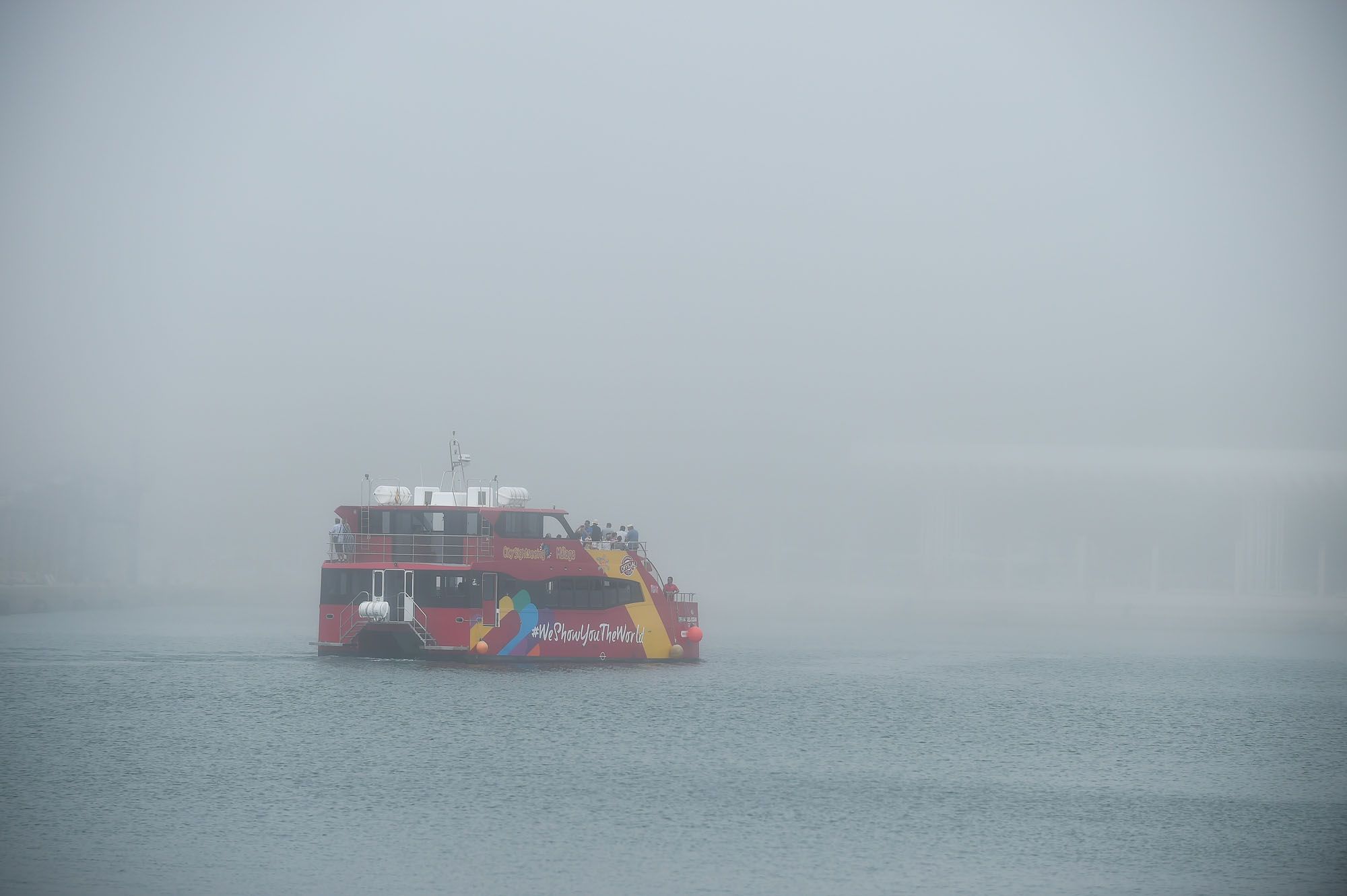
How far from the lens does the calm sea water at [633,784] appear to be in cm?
2653

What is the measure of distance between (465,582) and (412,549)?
2719 millimetres

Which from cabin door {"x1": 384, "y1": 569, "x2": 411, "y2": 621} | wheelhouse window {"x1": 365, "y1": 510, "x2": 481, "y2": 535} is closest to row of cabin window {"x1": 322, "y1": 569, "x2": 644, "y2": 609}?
cabin door {"x1": 384, "y1": 569, "x2": 411, "y2": 621}

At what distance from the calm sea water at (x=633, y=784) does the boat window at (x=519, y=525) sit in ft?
19.7

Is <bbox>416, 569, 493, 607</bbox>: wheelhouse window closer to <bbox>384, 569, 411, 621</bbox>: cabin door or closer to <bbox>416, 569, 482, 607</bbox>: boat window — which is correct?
<bbox>416, 569, 482, 607</bbox>: boat window

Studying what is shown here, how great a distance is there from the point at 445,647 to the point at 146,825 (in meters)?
21.9

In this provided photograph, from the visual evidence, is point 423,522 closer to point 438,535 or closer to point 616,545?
point 438,535

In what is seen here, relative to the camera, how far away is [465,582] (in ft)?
168

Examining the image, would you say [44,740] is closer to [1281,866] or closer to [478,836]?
[478,836]

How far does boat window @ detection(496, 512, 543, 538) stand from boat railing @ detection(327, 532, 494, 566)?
2.23ft

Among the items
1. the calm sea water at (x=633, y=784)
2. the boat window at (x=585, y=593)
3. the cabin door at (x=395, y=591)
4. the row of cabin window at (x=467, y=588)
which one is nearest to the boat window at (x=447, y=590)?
the row of cabin window at (x=467, y=588)

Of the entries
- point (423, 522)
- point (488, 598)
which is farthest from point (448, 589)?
point (423, 522)

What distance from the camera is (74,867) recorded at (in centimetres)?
2502

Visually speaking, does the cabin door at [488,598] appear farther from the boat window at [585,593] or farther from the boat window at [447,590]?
the boat window at [585,593]

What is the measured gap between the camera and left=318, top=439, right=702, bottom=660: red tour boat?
167ft
